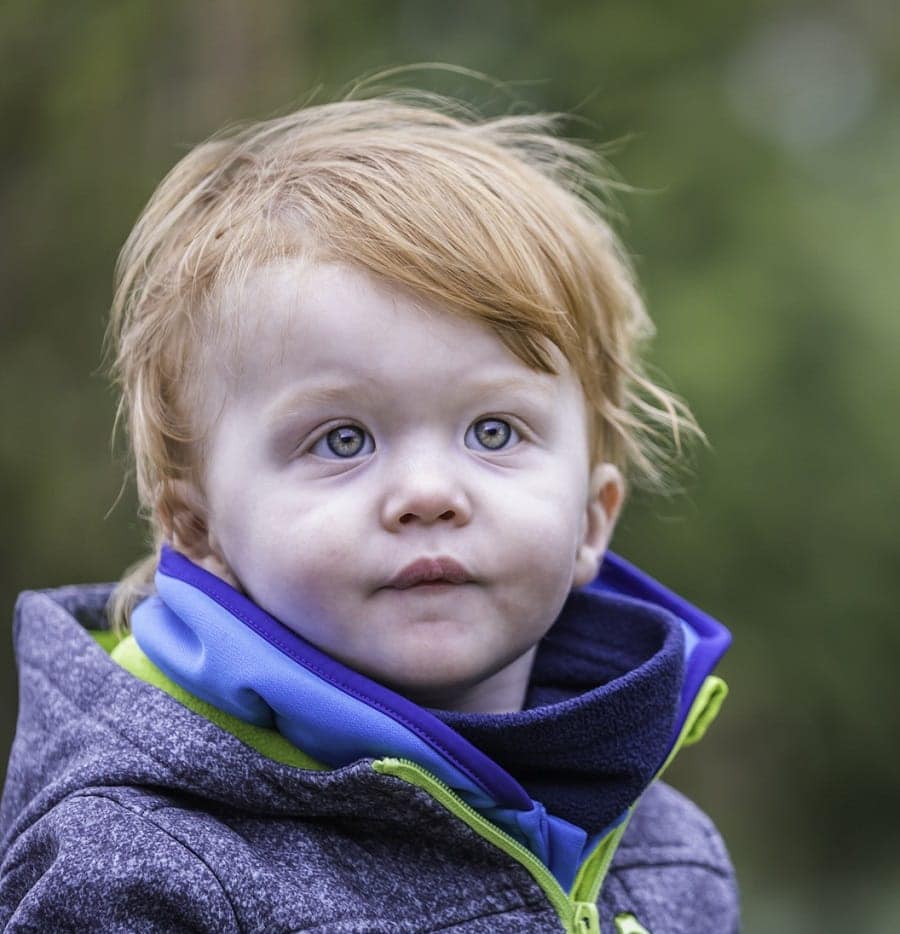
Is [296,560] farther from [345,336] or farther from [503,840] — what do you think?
[503,840]

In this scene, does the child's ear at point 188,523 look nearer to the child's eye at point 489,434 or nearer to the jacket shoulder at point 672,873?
the child's eye at point 489,434

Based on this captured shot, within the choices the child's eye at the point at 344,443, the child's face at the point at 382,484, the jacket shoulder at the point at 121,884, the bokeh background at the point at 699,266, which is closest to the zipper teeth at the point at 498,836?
the child's face at the point at 382,484

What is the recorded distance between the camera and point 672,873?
205 centimetres

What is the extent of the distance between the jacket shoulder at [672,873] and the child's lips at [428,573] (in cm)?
56

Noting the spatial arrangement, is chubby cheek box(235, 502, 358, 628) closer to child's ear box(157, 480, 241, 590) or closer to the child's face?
the child's face

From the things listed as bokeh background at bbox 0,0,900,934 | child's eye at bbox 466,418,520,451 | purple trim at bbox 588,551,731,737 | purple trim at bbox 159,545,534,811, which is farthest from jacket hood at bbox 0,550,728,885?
bokeh background at bbox 0,0,900,934

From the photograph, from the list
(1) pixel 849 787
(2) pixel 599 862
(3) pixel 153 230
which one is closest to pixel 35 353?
(3) pixel 153 230

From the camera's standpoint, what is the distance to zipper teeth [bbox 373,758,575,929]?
1.56 metres

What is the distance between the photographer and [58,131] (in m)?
4.47

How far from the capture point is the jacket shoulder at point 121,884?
143 centimetres

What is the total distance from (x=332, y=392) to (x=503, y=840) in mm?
577

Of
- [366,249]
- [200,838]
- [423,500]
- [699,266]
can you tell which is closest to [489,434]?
[423,500]

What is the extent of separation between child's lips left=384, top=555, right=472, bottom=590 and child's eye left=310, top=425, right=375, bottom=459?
155 millimetres

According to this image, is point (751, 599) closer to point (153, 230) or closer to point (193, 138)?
point (193, 138)
